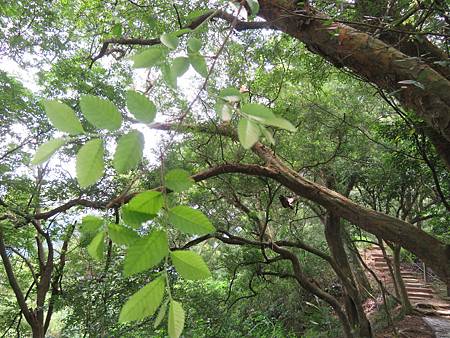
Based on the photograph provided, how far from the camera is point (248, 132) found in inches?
15.1

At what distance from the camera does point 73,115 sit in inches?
14.8

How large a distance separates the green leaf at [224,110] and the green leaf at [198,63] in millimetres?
58

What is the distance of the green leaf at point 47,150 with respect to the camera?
37 centimetres

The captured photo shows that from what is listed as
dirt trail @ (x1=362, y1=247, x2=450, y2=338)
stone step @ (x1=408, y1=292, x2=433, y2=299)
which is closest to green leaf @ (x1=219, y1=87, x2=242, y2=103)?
dirt trail @ (x1=362, y1=247, x2=450, y2=338)

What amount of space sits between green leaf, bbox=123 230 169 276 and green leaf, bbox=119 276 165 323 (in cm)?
2

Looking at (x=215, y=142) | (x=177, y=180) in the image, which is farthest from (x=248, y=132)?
(x=215, y=142)

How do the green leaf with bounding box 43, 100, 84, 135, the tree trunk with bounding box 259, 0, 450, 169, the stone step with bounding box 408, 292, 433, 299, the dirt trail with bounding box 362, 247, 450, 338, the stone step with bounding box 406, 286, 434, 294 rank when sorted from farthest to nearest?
the stone step with bounding box 406, 286, 434, 294 → the stone step with bounding box 408, 292, 433, 299 → the dirt trail with bounding box 362, 247, 450, 338 → the tree trunk with bounding box 259, 0, 450, 169 → the green leaf with bounding box 43, 100, 84, 135

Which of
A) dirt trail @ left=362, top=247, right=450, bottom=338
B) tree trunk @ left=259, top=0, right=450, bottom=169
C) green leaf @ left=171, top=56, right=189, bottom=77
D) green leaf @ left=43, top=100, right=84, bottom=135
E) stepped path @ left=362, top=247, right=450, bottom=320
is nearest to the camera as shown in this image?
green leaf @ left=43, top=100, right=84, bottom=135

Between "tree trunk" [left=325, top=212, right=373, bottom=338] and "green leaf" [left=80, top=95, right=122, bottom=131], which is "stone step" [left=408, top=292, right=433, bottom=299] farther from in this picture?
"green leaf" [left=80, top=95, right=122, bottom=131]

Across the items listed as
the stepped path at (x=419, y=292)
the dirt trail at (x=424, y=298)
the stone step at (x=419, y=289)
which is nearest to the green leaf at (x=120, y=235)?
the dirt trail at (x=424, y=298)

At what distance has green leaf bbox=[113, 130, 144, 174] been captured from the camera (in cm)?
38

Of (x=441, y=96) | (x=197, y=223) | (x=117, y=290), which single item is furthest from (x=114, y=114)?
(x=117, y=290)

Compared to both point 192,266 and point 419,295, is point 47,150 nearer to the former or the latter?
point 192,266

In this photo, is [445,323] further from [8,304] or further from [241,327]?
[8,304]
